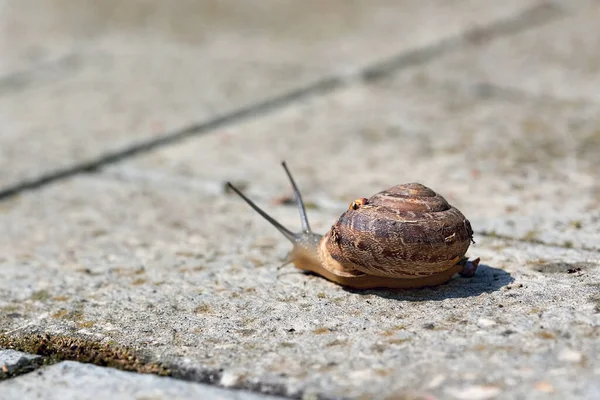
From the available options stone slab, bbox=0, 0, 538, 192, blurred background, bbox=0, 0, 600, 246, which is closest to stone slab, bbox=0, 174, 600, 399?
blurred background, bbox=0, 0, 600, 246

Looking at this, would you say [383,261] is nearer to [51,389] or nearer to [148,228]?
[51,389]

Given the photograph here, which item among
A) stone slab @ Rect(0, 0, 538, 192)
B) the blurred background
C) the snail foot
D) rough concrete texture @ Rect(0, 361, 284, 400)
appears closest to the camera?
rough concrete texture @ Rect(0, 361, 284, 400)

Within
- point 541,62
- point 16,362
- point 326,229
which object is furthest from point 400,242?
point 541,62

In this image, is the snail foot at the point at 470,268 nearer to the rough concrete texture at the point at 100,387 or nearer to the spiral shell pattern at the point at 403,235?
the spiral shell pattern at the point at 403,235

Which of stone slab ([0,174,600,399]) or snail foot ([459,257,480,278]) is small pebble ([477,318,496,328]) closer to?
stone slab ([0,174,600,399])

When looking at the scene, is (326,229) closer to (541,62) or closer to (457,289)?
(457,289)

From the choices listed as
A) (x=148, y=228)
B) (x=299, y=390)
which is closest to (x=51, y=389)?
(x=299, y=390)

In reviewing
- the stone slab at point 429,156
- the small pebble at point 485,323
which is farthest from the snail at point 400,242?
the stone slab at point 429,156

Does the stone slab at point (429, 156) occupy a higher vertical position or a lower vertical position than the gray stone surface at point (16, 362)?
higher
